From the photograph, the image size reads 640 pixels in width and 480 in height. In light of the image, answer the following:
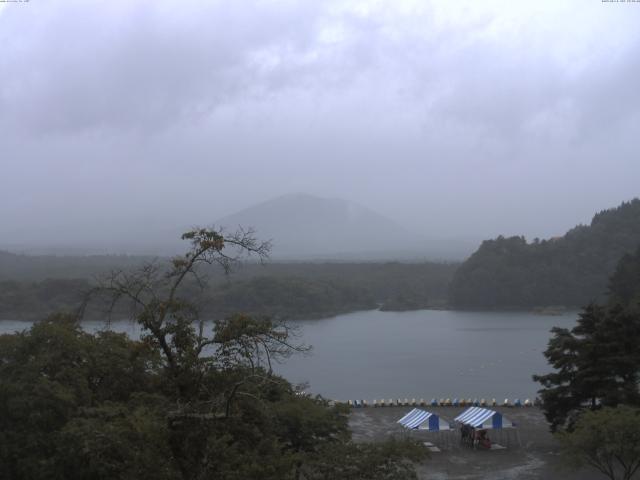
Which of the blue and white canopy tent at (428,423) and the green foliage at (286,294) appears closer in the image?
the blue and white canopy tent at (428,423)

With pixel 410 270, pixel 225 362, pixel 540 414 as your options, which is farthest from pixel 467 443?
pixel 410 270

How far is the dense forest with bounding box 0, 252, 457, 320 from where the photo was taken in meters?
31.8

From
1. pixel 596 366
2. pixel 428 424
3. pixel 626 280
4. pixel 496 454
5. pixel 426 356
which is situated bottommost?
pixel 426 356

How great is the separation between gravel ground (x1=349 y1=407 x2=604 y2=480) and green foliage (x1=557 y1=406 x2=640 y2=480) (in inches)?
22.0

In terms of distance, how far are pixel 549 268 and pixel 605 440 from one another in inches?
1274

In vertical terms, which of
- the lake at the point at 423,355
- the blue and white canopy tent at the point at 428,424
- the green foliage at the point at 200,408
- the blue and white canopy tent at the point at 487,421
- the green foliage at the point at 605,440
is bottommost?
the lake at the point at 423,355

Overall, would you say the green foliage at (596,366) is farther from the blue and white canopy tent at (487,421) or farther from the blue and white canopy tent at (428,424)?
the blue and white canopy tent at (428,424)

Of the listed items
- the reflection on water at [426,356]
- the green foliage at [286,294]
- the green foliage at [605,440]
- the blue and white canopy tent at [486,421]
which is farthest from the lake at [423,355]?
the green foliage at [605,440]

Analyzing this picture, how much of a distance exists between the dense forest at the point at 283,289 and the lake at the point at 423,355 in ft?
4.24

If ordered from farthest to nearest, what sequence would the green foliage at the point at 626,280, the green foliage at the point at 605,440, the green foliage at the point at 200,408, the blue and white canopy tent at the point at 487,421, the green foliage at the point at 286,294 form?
the green foliage at the point at 286,294
the green foliage at the point at 626,280
the blue and white canopy tent at the point at 487,421
the green foliage at the point at 605,440
the green foliage at the point at 200,408

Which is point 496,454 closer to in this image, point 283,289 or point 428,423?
point 428,423

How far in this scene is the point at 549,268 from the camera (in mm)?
37625

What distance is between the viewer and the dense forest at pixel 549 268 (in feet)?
121

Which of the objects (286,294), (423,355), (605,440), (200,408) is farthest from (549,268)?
(200,408)
